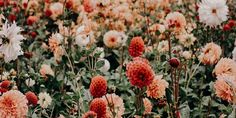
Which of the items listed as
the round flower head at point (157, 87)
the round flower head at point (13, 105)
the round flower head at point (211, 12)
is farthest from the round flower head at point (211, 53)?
the round flower head at point (13, 105)

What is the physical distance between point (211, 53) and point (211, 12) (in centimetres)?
35

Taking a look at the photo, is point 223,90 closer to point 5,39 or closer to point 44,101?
point 44,101

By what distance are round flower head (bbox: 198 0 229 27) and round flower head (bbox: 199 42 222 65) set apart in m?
0.26

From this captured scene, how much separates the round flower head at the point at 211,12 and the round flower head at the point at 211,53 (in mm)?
263

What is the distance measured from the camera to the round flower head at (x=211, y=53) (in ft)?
10.6

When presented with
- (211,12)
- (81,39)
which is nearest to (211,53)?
(211,12)

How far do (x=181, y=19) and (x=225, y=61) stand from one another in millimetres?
913

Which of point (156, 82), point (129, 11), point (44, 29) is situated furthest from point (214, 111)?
point (44, 29)

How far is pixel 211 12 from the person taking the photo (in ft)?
11.5

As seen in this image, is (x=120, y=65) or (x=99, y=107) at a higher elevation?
(x=120, y=65)

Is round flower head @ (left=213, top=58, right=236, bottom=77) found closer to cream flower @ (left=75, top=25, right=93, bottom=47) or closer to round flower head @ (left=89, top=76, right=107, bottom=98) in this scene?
round flower head @ (left=89, top=76, right=107, bottom=98)

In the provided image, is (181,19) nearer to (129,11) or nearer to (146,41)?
(146,41)

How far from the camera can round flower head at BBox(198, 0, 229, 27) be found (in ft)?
11.4

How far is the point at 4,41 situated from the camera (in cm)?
256
